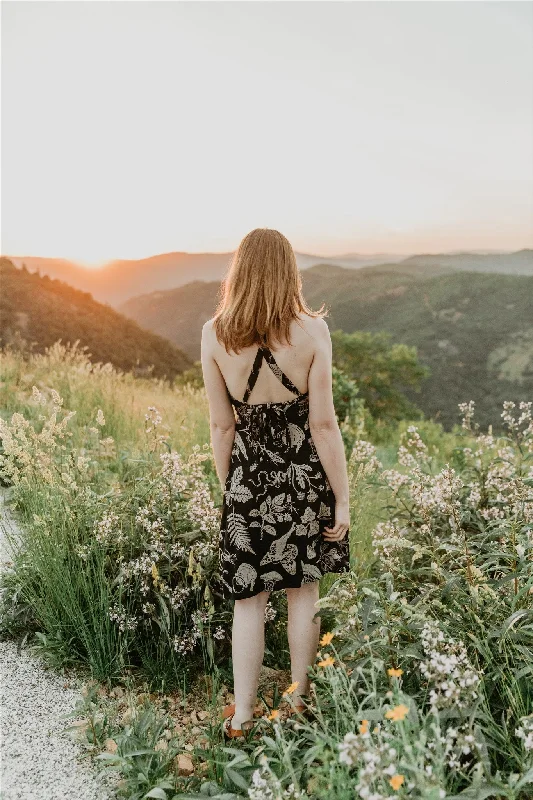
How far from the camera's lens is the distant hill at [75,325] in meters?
20.2

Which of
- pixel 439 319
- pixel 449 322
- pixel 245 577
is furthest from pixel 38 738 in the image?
pixel 439 319

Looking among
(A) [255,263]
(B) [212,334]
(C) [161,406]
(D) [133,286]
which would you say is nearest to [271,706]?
(B) [212,334]

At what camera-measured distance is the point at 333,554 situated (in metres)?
2.94

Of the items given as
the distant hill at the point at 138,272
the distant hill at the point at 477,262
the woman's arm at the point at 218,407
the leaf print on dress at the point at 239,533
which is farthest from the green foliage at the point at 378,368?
the distant hill at the point at 477,262

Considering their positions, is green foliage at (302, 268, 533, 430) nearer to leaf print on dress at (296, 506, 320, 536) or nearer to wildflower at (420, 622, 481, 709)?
leaf print on dress at (296, 506, 320, 536)

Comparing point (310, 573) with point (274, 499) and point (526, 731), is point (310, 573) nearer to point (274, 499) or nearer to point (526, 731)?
point (274, 499)

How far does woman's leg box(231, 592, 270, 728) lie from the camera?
9.41 feet

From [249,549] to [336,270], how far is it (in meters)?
37.2

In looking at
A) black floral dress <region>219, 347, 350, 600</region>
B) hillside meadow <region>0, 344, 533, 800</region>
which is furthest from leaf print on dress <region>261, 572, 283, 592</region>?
hillside meadow <region>0, 344, 533, 800</region>

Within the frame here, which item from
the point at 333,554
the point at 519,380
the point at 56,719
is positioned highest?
the point at 333,554

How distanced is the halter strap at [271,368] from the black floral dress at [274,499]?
0.09m

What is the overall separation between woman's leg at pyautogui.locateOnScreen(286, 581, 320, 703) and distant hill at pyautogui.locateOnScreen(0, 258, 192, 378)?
55.4 ft

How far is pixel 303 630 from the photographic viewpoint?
2.89m

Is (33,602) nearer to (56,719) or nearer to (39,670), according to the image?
(39,670)
